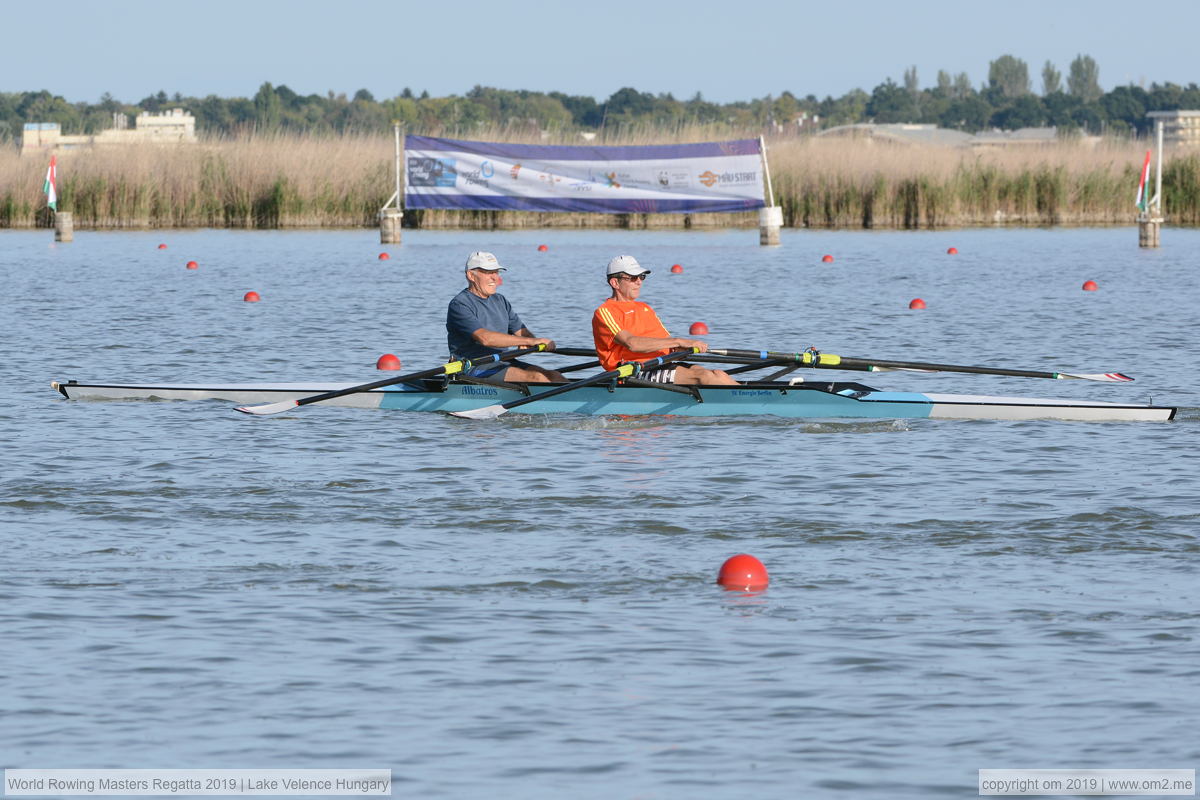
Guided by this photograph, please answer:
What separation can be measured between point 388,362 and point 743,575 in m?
9.46

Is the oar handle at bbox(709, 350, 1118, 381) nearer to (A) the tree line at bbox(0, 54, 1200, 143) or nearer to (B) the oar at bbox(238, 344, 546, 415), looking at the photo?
(B) the oar at bbox(238, 344, 546, 415)

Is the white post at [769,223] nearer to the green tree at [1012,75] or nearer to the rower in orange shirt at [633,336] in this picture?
the rower in orange shirt at [633,336]

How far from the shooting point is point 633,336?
13.0 metres

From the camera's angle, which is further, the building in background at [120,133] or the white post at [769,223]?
the building in background at [120,133]

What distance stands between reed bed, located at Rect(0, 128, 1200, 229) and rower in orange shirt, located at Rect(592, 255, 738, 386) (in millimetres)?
26698

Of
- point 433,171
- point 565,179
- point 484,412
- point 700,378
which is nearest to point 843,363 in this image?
point 700,378

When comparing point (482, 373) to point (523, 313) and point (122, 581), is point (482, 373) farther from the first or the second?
point (523, 313)

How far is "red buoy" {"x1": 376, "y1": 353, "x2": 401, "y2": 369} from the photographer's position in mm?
16969

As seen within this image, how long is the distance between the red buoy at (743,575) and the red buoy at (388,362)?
926 cm

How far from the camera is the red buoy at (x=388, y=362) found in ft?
55.7

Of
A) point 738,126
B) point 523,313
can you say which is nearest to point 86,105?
point 738,126

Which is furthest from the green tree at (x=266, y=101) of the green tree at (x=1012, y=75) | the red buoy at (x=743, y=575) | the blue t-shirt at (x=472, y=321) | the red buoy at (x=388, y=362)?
the red buoy at (x=743, y=575)

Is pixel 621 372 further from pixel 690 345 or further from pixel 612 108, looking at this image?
pixel 612 108

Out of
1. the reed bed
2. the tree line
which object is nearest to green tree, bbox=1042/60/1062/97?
the tree line
